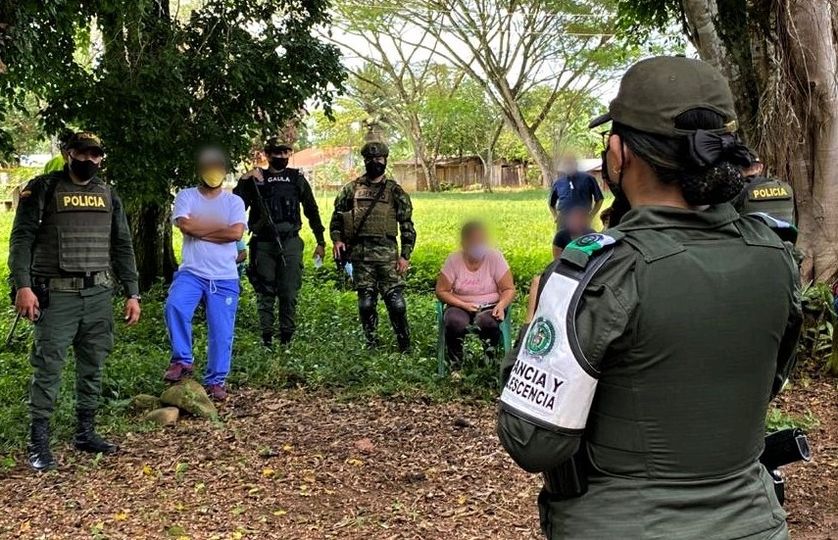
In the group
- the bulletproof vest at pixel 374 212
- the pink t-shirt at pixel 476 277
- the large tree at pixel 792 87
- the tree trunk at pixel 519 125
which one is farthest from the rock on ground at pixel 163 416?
the tree trunk at pixel 519 125

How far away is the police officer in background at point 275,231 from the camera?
6.77 metres

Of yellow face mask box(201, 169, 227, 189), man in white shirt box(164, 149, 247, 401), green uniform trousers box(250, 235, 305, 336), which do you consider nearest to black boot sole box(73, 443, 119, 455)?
man in white shirt box(164, 149, 247, 401)

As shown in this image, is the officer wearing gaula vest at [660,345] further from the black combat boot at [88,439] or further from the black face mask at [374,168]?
the black face mask at [374,168]

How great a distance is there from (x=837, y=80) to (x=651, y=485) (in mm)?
5380

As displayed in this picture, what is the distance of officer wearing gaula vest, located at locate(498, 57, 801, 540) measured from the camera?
1399mm

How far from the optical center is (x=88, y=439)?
4477 millimetres

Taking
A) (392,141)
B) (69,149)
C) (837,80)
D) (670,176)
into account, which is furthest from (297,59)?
(392,141)

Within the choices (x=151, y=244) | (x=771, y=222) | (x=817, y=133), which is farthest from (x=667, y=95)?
(x=151, y=244)

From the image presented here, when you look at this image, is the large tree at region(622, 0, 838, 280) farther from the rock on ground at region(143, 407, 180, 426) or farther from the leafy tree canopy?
the rock on ground at region(143, 407, 180, 426)

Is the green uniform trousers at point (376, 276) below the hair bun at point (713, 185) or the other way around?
below

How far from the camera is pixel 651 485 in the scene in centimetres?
143

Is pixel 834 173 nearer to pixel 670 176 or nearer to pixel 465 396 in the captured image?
pixel 465 396

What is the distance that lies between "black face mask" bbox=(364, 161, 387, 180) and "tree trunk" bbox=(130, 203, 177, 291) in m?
3.69

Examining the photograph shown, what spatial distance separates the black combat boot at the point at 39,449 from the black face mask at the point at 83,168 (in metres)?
1.27
